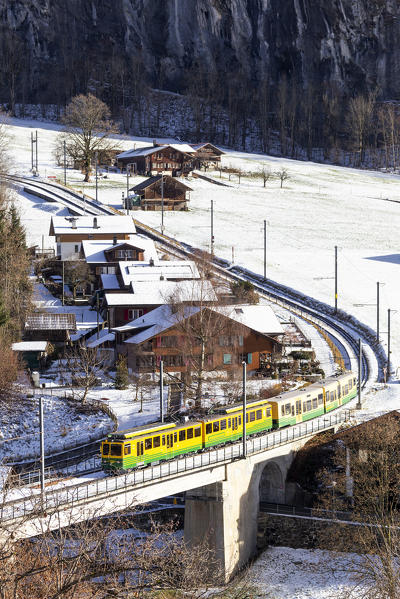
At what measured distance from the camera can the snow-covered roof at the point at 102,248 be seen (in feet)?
272

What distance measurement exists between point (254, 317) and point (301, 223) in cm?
4799

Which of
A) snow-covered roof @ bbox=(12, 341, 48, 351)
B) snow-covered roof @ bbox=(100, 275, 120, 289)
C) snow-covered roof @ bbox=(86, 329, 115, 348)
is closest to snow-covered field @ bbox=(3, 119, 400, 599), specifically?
snow-covered roof @ bbox=(100, 275, 120, 289)

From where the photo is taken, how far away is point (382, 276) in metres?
90.8

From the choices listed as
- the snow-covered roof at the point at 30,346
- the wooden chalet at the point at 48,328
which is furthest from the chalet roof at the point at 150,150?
the snow-covered roof at the point at 30,346

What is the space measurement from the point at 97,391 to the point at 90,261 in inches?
992

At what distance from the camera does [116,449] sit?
40219 millimetres

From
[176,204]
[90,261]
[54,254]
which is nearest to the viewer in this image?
[90,261]

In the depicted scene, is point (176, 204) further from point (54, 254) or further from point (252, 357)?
point (252, 357)

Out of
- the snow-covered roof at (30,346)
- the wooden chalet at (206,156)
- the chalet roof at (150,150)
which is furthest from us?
the wooden chalet at (206,156)

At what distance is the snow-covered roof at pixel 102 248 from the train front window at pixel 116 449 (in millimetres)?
42838

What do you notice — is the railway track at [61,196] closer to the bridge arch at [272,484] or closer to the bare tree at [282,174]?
the bare tree at [282,174]

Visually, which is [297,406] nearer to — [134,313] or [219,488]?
[219,488]

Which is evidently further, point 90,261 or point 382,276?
point 382,276

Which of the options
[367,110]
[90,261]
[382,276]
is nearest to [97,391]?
[90,261]
